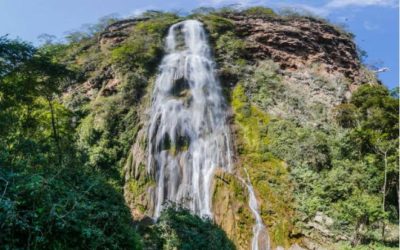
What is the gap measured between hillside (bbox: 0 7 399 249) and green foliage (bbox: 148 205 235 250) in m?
0.03

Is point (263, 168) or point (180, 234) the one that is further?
point (263, 168)

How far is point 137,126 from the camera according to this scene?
68.4ft

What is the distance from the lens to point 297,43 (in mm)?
27094

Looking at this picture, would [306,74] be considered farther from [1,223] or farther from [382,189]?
[1,223]

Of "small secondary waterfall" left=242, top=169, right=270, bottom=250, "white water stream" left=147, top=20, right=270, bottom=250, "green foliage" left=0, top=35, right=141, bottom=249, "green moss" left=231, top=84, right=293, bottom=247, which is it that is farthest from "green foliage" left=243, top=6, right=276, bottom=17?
"green foliage" left=0, top=35, right=141, bottom=249

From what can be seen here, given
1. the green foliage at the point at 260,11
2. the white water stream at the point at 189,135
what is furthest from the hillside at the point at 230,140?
the white water stream at the point at 189,135

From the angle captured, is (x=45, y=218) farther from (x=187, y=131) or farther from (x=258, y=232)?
(x=187, y=131)

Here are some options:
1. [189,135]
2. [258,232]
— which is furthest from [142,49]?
[258,232]

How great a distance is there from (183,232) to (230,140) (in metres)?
11.5

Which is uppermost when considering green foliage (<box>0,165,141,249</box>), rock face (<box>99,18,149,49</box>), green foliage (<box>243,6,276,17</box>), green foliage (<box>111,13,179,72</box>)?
green foliage (<box>243,6,276,17</box>)

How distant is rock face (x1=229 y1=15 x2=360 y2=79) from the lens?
26.6 m

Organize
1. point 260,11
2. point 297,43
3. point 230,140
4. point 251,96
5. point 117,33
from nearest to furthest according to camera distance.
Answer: point 230,140
point 251,96
point 297,43
point 117,33
point 260,11

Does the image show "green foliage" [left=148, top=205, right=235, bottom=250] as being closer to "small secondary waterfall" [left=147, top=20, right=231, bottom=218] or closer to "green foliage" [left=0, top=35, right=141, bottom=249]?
"green foliage" [left=0, top=35, right=141, bottom=249]

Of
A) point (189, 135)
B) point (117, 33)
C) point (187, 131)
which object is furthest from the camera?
point (117, 33)
